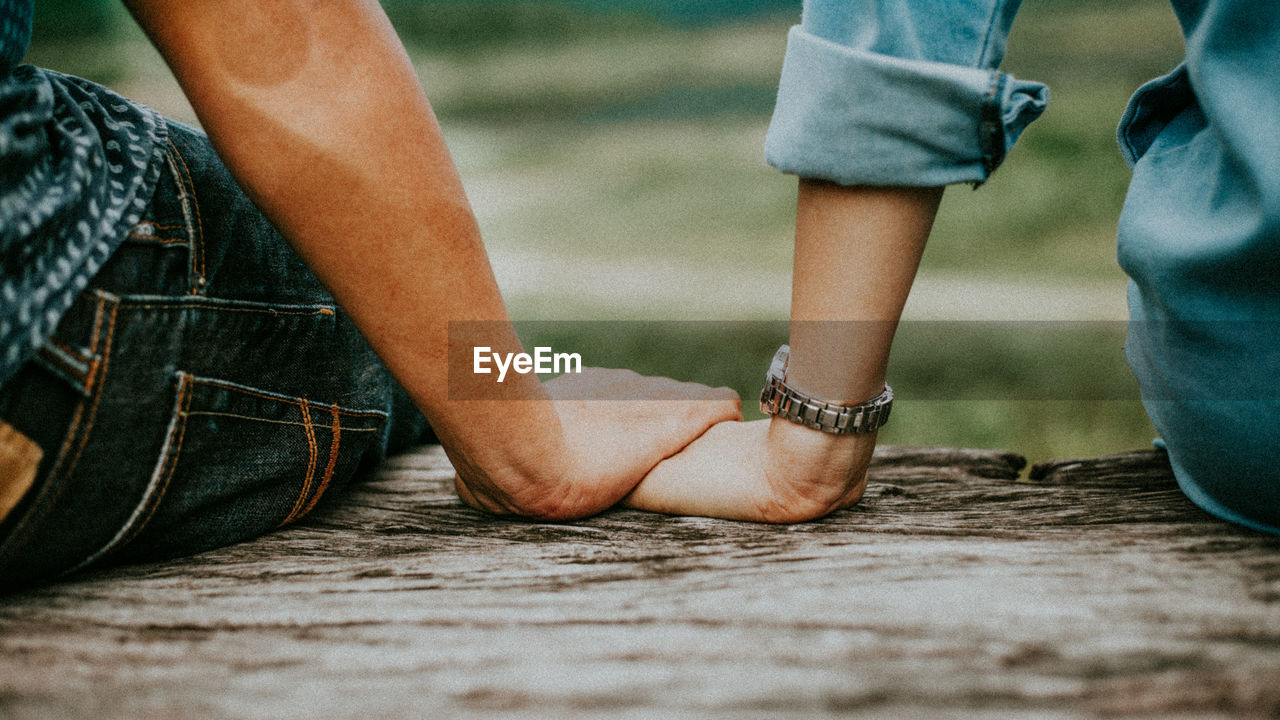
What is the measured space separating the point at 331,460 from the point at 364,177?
32 centimetres

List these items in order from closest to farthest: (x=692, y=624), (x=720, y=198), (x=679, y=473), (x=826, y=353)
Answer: (x=692, y=624) → (x=826, y=353) → (x=679, y=473) → (x=720, y=198)

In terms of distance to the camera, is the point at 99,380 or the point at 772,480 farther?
the point at 772,480

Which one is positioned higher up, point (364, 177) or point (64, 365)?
point (364, 177)

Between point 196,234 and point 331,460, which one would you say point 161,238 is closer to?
point 196,234

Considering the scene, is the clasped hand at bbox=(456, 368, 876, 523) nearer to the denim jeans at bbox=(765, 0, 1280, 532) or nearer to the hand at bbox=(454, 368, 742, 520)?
the hand at bbox=(454, 368, 742, 520)

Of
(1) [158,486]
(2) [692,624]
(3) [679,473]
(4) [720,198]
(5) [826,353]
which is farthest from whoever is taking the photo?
(4) [720,198]

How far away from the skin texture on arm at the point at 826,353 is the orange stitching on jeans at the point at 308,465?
0.32 metres

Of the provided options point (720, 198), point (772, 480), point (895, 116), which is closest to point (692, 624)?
point (772, 480)

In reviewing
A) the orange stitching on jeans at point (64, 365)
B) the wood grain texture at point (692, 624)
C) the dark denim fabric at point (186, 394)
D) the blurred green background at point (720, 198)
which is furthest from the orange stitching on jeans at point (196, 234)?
the blurred green background at point (720, 198)

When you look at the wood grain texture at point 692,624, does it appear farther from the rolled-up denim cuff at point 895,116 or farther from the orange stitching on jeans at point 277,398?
the rolled-up denim cuff at point 895,116

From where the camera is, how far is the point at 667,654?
19.8 inches

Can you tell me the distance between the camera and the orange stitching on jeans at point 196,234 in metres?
0.65

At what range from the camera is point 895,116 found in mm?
613

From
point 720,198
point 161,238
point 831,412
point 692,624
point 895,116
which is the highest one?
point 720,198
